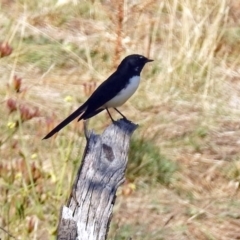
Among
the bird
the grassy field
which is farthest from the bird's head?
the grassy field

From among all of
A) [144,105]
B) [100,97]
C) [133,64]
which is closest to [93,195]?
[100,97]

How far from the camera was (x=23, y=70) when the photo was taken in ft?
20.1

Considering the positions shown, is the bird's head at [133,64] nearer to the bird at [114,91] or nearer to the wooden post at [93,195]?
the bird at [114,91]

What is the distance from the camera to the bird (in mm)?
4254

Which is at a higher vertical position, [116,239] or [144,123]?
[144,123]

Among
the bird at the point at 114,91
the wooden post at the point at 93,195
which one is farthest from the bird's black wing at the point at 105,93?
the wooden post at the point at 93,195

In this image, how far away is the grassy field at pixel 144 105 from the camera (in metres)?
4.61

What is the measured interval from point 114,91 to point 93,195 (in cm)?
165

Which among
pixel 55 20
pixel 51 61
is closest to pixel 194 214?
pixel 51 61

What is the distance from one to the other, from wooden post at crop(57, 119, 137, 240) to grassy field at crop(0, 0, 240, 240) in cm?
75

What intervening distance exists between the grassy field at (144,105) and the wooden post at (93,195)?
29.4 inches

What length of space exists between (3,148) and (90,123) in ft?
2.25

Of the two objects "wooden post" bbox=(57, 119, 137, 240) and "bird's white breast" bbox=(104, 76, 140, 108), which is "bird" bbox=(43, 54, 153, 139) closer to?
"bird's white breast" bbox=(104, 76, 140, 108)

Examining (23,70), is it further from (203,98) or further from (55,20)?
(203,98)
